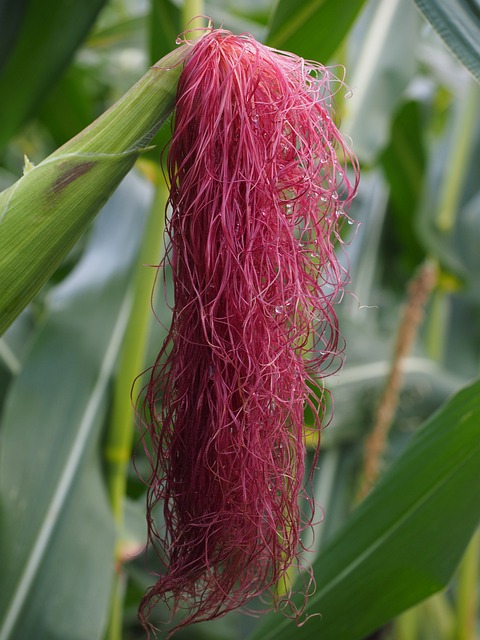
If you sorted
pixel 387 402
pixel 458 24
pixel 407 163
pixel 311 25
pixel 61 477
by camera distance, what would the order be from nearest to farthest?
pixel 458 24
pixel 311 25
pixel 61 477
pixel 387 402
pixel 407 163

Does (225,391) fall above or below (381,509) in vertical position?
above

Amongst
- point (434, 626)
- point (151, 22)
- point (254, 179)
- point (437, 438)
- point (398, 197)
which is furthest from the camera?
point (398, 197)

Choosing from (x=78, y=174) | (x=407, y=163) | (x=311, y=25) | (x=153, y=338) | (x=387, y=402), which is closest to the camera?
(x=78, y=174)

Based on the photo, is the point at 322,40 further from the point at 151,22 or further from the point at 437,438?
the point at 437,438

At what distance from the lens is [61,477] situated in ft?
2.31

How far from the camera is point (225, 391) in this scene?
39 centimetres

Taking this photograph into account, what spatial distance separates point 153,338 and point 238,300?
44 cm

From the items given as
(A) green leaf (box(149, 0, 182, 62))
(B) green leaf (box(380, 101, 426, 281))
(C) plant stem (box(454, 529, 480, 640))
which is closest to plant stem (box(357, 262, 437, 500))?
(C) plant stem (box(454, 529, 480, 640))

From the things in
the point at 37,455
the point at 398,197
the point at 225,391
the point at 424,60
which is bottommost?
the point at 398,197

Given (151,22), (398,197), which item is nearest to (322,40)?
(151,22)

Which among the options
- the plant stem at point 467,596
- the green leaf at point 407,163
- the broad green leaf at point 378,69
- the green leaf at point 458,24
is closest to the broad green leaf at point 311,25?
the green leaf at point 458,24

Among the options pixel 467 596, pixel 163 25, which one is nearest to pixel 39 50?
pixel 163 25

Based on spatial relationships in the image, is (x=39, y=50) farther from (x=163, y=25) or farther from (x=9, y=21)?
(x=163, y=25)

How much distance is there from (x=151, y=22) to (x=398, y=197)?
0.69 metres
